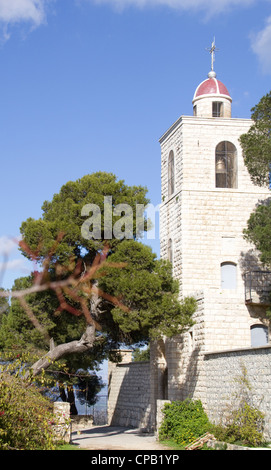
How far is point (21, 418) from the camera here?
10.6 metres

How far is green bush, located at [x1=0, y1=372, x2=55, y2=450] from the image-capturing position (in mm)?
10312

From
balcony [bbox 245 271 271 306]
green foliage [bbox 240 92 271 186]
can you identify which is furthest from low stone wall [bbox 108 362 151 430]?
green foliage [bbox 240 92 271 186]

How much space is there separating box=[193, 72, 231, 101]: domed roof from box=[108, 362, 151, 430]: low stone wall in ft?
37.6

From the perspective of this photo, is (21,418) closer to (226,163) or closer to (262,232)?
(262,232)

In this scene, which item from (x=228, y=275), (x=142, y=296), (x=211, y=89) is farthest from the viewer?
(x=211, y=89)

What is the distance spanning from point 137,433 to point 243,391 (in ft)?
27.8

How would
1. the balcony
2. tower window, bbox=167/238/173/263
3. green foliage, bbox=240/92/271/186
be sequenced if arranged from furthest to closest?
tower window, bbox=167/238/173/263, green foliage, bbox=240/92/271/186, the balcony

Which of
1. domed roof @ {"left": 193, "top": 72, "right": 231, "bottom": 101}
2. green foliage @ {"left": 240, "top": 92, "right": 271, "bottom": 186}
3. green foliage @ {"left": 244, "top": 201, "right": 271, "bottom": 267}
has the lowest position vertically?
green foliage @ {"left": 244, "top": 201, "right": 271, "bottom": 267}

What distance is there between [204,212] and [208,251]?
1.46 m

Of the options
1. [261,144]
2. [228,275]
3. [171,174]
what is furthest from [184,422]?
[171,174]

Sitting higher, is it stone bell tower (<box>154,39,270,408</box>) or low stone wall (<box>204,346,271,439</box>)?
stone bell tower (<box>154,39,270,408</box>)

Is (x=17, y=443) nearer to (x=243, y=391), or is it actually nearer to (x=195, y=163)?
(x=243, y=391)

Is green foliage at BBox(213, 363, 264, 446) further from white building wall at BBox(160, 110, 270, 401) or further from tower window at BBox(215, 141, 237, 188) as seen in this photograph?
tower window at BBox(215, 141, 237, 188)

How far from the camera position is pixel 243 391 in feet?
50.7
